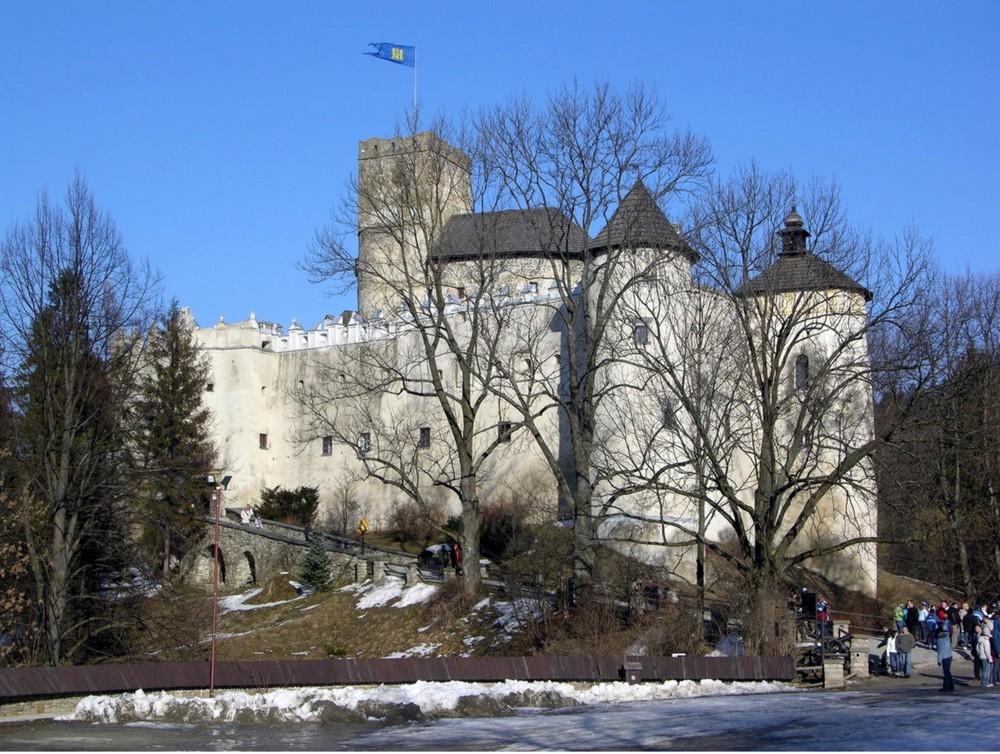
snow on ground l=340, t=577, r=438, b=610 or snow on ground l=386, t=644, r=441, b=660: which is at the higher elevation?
snow on ground l=340, t=577, r=438, b=610

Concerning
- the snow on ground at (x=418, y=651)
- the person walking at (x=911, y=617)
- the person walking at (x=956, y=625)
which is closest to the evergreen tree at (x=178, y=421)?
the snow on ground at (x=418, y=651)

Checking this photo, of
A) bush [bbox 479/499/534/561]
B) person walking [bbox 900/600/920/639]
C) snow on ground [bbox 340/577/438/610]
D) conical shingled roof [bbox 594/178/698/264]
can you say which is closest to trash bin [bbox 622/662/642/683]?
person walking [bbox 900/600/920/639]

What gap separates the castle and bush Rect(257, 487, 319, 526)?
6.27 ft

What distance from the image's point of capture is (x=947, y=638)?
79.2 feet

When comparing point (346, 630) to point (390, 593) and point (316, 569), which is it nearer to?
point (390, 593)

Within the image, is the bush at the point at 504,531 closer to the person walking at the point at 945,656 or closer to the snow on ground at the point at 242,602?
the snow on ground at the point at 242,602

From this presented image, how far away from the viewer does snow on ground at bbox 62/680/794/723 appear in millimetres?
20906

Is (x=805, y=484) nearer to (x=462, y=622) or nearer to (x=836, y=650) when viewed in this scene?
(x=836, y=650)

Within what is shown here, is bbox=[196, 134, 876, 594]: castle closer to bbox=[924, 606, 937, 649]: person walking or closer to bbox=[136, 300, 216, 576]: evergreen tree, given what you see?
bbox=[924, 606, 937, 649]: person walking

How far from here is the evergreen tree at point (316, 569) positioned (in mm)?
44875

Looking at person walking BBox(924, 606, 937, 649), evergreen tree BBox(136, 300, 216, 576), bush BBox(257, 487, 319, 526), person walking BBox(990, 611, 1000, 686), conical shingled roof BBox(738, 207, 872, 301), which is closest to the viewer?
person walking BBox(990, 611, 1000, 686)

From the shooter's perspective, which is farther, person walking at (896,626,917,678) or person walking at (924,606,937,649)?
person walking at (924,606,937,649)

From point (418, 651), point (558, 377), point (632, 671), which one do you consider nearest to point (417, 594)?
point (418, 651)

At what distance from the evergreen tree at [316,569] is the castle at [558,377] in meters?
4.11
